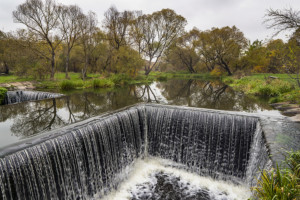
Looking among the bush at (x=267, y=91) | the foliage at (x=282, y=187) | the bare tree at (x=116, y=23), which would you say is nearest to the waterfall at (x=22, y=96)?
the foliage at (x=282, y=187)

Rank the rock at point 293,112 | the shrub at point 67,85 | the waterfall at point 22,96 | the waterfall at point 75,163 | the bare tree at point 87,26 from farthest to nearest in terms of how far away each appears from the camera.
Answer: the bare tree at point 87,26 < the shrub at point 67,85 < the waterfall at point 22,96 < the rock at point 293,112 < the waterfall at point 75,163

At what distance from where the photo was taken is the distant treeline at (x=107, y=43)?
1900 centimetres

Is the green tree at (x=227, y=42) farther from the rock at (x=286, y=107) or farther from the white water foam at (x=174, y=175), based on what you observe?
the white water foam at (x=174, y=175)

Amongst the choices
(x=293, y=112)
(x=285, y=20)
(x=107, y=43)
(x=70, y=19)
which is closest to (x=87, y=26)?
(x=70, y=19)

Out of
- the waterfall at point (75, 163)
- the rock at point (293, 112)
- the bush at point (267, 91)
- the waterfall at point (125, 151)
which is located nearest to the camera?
the waterfall at point (75, 163)

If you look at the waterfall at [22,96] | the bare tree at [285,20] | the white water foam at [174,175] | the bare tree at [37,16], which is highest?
the bare tree at [37,16]

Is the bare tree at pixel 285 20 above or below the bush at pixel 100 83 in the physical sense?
above

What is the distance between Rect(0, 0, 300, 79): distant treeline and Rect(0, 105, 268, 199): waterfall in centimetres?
541

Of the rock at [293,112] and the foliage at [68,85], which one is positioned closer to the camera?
the rock at [293,112]

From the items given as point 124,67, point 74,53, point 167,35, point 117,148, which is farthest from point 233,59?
point 117,148

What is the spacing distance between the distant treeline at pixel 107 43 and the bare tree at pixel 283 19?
0.30ft

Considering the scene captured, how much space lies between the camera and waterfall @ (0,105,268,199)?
3.66 meters

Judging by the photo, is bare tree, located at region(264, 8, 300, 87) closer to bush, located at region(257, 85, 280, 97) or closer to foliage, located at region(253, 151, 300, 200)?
bush, located at region(257, 85, 280, 97)

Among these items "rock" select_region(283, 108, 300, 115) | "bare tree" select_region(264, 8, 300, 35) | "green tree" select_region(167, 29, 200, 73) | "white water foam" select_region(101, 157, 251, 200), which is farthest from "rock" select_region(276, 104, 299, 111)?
"green tree" select_region(167, 29, 200, 73)
